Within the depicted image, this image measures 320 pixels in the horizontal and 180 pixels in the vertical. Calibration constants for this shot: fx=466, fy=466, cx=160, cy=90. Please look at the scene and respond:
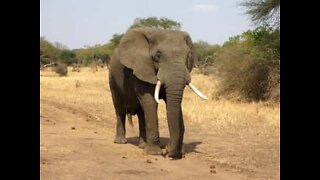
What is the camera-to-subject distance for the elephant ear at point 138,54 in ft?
26.0

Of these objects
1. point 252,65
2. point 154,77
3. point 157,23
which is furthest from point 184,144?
point 157,23

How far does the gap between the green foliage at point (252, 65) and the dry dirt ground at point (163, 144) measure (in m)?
3.57

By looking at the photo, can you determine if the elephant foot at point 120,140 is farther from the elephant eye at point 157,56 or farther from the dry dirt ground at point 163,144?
the elephant eye at point 157,56

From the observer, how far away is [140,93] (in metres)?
8.16

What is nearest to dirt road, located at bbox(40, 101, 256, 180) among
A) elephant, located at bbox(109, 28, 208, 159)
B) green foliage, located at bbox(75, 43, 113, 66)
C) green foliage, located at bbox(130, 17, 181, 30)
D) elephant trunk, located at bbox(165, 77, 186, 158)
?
elephant, located at bbox(109, 28, 208, 159)

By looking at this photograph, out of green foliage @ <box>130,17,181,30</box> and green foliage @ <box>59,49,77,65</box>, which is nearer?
green foliage @ <box>130,17,181,30</box>

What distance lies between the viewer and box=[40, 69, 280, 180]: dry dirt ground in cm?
664

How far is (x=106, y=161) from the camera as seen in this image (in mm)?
7402

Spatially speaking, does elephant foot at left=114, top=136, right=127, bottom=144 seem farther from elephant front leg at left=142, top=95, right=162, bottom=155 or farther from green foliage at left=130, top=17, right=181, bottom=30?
green foliage at left=130, top=17, right=181, bottom=30

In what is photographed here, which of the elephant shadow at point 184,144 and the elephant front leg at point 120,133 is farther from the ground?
the elephant front leg at point 120,133

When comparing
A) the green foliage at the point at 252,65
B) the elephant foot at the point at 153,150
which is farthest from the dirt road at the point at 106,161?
the green foliage at the point at 252,65
